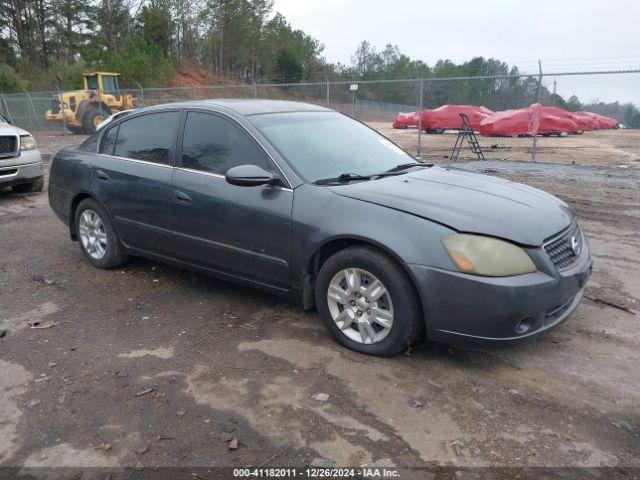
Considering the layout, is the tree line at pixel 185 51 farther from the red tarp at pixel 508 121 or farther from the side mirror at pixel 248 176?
the side mirror at pixel 248 176

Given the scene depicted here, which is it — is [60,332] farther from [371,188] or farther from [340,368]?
[371,188]

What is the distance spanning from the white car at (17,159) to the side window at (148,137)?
4.75m

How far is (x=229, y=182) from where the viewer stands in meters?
3.85

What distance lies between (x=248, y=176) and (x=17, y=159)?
6866 mm

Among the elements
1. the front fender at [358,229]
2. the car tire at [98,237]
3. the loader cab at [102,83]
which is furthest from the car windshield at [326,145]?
the loader cab at [102,83]

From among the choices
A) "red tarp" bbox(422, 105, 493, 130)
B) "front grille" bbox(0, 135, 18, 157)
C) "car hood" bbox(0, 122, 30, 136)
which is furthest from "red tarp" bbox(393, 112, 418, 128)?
"front grille" bbox(0, 135, 18, 157)

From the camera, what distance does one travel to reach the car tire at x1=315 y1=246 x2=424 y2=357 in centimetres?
329

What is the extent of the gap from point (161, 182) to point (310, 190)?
1.49 m

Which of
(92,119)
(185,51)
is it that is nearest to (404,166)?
(92,119)

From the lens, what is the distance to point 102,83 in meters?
25.6

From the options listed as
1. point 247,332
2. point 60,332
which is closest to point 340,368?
point 247,332

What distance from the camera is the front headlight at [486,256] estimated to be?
3109 mm

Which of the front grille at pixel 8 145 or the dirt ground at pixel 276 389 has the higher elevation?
the front grille at pixel 8 145

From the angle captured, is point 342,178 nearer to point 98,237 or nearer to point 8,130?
point 98,237
